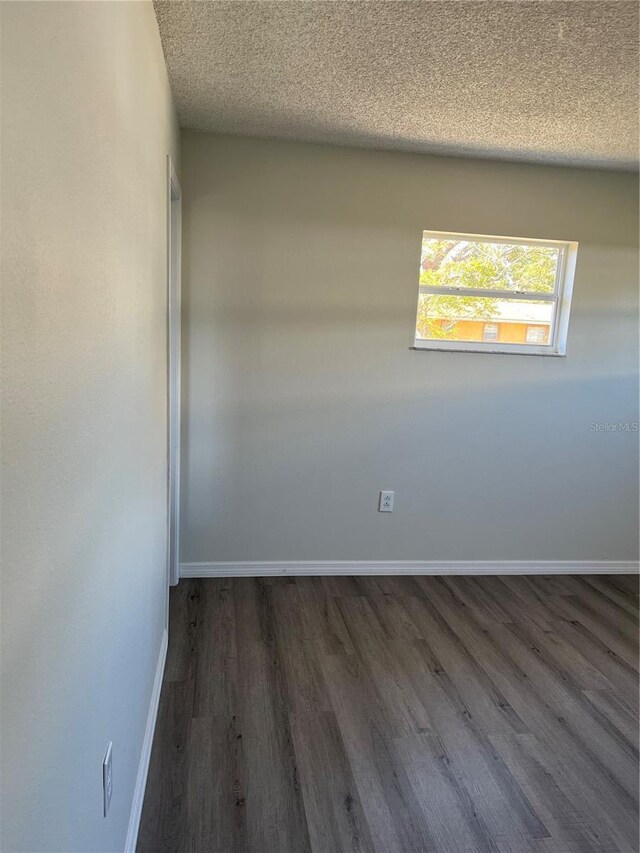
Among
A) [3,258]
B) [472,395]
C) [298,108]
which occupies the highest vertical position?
[298,108]

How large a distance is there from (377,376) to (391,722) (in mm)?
1772

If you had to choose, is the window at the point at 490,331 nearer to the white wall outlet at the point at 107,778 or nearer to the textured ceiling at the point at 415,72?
the textured ceiling at the point at 415,72

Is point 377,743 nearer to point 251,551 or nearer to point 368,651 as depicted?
point 368,651

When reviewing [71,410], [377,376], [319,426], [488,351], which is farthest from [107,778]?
[488,351]

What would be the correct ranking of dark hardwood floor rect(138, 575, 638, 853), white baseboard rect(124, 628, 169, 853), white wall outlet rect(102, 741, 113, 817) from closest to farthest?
white wall outlet rect(102, 741, 113, 817) < white baseboard rect(124, 628, 169, 853) < dark hardwood floor rect(138, 575, 638, 853)

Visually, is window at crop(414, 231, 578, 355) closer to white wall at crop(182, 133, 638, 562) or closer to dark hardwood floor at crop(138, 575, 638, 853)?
white wall at crop(182, 133, 638, 562)

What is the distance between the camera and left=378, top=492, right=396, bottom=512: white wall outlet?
312 centimetres

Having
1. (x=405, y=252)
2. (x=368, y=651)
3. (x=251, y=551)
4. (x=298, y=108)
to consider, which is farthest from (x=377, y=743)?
(x=298, y=108)

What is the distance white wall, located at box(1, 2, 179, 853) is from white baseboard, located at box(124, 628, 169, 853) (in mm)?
92

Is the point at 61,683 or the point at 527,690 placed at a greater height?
the point at 61,683

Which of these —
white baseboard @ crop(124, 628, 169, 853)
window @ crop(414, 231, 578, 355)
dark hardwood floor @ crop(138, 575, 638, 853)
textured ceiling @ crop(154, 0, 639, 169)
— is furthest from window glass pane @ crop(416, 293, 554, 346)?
white baseboard @ crop(124, 628, 169, 853)

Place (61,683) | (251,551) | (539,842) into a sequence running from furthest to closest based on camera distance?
(251,551) < (539,842) < (61,683)

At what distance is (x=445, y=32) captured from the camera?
5.49ft

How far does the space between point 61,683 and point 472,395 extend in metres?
2.74
